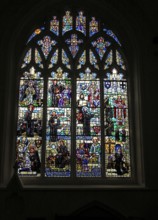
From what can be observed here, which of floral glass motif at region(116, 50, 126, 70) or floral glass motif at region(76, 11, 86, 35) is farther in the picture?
floral glass motif at region(76, 11, 86, 35)

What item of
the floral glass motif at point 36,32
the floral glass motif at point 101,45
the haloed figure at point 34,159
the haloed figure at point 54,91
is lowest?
the haloed figure at point 34,159

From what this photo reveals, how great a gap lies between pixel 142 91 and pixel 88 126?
148 centimetres

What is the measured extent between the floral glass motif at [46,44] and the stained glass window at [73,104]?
0.03 ft

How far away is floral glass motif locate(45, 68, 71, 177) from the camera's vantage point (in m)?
7.38

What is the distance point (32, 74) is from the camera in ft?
26.2

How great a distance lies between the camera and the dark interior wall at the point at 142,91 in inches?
264

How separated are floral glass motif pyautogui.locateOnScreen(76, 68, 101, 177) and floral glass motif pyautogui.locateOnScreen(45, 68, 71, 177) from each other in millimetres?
240

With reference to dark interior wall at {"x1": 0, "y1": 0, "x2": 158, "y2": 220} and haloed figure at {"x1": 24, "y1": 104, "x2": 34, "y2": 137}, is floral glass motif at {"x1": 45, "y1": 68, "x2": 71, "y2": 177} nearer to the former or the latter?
haloed figure at {"x1": 24, "y1": 104, "x2": 34, "y2": 137}

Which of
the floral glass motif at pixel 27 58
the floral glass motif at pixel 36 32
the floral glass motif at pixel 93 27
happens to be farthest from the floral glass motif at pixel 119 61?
the floral glass motif at pixel 27 58

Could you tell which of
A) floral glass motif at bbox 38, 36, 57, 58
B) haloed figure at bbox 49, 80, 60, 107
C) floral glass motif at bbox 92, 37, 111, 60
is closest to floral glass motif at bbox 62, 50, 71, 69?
floral glass motif at bbox 38, 36, 57, 58

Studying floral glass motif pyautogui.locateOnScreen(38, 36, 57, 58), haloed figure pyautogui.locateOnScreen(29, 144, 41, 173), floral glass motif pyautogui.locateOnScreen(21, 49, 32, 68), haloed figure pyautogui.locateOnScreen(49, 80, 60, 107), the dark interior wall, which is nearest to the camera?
the dark interior wall

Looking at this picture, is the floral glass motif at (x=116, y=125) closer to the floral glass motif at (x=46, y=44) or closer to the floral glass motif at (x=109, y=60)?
the floral glass motif at (x=109, y=60)

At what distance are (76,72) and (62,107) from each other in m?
0.94

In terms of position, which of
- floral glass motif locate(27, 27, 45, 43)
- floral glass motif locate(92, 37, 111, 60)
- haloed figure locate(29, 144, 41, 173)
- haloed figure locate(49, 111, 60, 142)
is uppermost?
floral glass motif locate(27, 27, 45, 43)
